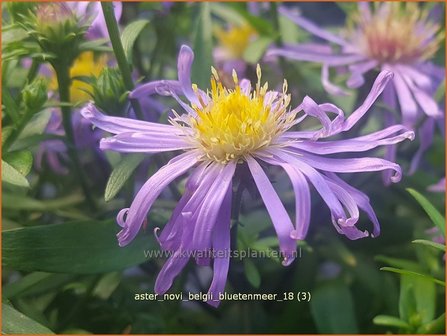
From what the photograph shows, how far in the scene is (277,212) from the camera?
531 millimetres

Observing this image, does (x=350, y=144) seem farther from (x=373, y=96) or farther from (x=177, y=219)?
(x=177, y=219)

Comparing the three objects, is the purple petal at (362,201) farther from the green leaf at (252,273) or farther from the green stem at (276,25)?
the green stem at (276,25)

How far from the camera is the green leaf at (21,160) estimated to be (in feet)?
1.98

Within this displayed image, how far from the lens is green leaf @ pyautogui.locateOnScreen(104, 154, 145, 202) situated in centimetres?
58

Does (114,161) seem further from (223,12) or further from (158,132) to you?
(223,12)

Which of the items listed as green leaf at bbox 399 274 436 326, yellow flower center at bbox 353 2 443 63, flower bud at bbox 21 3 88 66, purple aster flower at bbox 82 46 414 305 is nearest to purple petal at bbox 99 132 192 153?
purple aster flower at bbox 82 46 414 305

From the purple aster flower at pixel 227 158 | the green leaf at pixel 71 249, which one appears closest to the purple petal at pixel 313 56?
the purple aster flower at pixel 227 158

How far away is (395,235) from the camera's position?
852mm

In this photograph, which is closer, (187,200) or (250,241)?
(187,200)

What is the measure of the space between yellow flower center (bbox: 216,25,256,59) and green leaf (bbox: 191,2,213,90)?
0.24m

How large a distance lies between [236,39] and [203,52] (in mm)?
319

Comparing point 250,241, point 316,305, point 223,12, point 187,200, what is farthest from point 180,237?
point 223,12

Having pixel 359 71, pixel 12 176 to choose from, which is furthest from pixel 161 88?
pixel 359 71

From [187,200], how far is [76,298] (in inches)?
7.9
